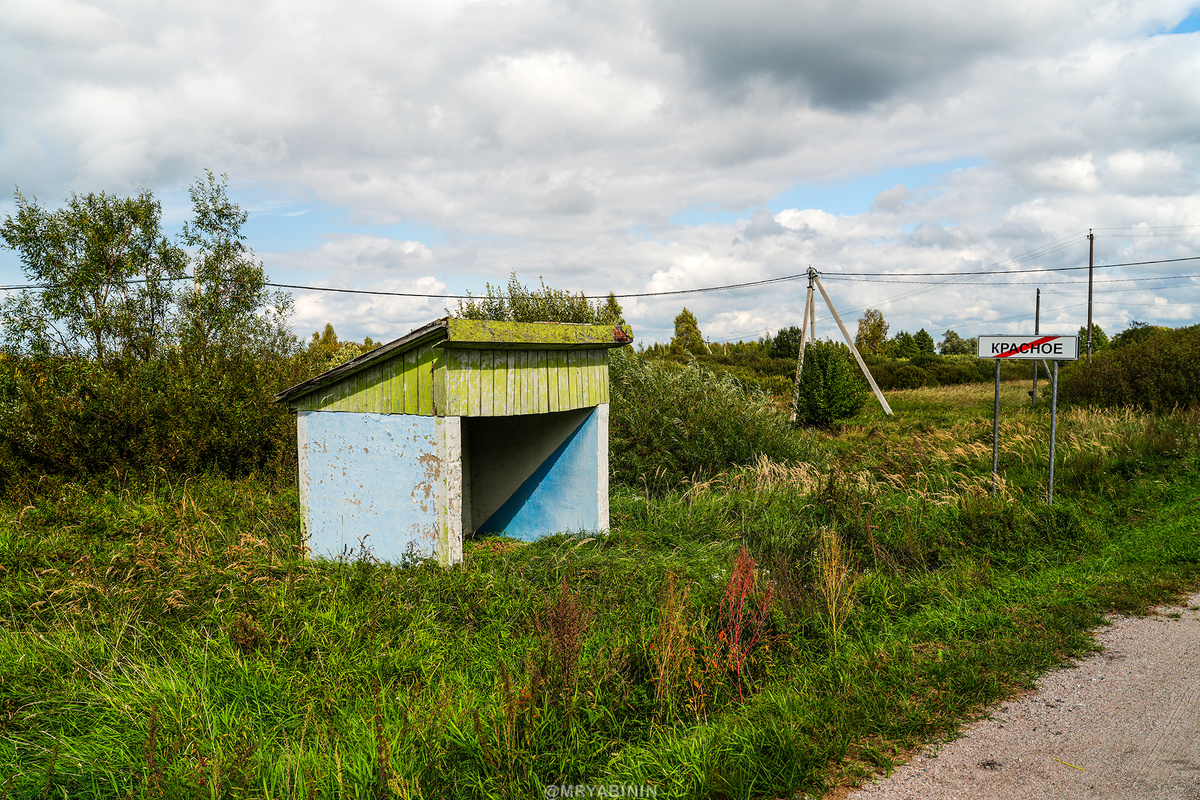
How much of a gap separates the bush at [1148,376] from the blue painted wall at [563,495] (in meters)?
14.4

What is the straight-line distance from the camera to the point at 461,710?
315 cm

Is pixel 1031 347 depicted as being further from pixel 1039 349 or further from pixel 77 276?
pixel 77 276

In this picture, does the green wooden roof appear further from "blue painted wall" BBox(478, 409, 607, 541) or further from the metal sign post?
the metal sign post

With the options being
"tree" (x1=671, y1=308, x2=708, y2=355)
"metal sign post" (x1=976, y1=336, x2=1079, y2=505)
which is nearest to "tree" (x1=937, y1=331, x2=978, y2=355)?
"tree" (x1=671, y1=308, x2=708, y2=355)

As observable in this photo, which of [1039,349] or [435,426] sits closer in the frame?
[435,426]

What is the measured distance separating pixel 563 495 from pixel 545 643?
10.5 ft

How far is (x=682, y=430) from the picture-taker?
34.1 feet

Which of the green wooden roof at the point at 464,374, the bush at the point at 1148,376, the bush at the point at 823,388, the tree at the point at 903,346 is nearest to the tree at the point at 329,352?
the green wooden roof at the point at 464,374

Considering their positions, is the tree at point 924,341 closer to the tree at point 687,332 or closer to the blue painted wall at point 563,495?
the tree at point 687,332

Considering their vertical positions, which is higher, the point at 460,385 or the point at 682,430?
the point at 460,385

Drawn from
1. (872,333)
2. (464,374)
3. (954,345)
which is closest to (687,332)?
(872,333)

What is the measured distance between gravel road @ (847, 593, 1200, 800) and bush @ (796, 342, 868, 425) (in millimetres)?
15698

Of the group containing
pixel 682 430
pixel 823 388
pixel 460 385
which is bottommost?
pixel 682 430

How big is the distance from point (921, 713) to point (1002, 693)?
0.67 metres
